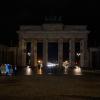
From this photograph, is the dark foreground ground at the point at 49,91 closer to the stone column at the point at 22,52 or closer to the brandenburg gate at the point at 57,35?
the brandenburg gate at the point at 57,35

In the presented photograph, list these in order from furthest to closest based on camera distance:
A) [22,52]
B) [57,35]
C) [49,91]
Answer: [22,52]
[57,35]
[49,91]

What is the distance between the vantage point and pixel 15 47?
9112 cm

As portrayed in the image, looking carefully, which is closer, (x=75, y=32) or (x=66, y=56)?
(x=75, y=32)

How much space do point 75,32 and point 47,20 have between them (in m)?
8.62

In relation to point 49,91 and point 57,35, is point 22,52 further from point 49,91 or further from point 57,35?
point 49,91

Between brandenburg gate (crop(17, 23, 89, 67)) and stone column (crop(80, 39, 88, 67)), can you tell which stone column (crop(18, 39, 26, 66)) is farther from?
stone column (crop(80, 39, 88, 67))

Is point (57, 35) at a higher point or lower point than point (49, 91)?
higher

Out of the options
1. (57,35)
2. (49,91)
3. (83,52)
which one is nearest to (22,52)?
(57,35)

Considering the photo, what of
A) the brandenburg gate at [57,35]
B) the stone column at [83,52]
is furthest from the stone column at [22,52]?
the stone column at [83,52]

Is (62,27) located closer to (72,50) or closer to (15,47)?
(72,50)

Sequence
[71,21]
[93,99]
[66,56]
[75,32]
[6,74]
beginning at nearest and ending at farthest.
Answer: [93,99]
[6,74]
[75,32]
[71,21]
[66,56]

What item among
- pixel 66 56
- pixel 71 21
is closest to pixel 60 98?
pixel 71 21

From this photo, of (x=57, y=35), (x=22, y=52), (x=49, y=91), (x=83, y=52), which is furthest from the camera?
(x=22, y=52)

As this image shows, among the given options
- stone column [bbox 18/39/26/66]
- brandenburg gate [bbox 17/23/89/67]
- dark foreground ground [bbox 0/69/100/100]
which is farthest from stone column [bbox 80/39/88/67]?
dark foreground ground [bbox 0/69/100/100]
